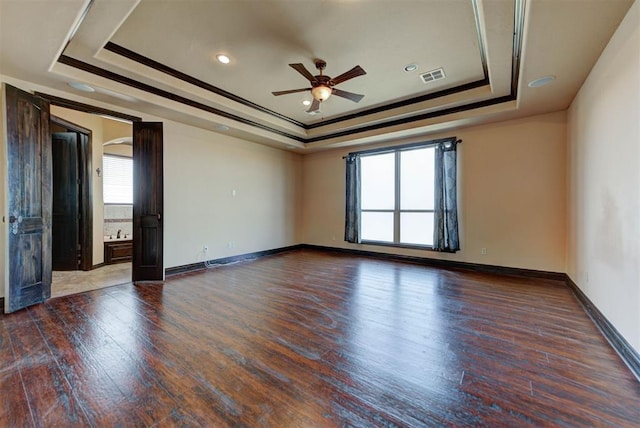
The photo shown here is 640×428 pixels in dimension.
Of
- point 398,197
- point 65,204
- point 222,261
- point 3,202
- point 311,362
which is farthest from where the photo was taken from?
point 398,197

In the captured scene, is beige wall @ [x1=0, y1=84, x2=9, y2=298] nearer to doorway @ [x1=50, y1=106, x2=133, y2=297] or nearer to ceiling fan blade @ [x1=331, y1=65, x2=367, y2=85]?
doorway @ [x1=50, y1=106, x2=133, y2=297]

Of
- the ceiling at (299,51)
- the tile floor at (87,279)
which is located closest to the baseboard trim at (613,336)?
the ceiling at (299,51)

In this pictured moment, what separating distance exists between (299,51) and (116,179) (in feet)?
19.8

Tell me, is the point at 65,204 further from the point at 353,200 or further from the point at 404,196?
the point at 404,196

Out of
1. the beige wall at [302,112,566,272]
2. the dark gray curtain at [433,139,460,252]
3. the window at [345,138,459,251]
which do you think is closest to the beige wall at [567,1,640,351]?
the beige wall at [302,112,566,272]

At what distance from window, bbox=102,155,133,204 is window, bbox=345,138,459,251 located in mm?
5638

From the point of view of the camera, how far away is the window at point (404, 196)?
5.18m

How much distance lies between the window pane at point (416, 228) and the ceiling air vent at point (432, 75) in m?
2.62

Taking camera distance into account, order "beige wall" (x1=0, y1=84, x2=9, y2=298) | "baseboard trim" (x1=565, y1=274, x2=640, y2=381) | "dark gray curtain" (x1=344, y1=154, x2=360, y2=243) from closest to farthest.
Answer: "baseboard trim" (x1=565, y1=274, x2=640, y2=381) < "beige wall" (x1=0, y1=84, x2=9, y2=298) < "dark gray curtain" (x1=344, y1=154, x2=360, y2=243)

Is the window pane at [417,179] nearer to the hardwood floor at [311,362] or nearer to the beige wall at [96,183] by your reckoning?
the hardwood floor at [311,362]

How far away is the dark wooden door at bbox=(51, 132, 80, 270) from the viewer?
16.4 feet

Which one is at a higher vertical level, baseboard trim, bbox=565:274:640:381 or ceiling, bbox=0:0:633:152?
ceiling, bbox=0:0:633:152

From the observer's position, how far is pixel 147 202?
171 inches

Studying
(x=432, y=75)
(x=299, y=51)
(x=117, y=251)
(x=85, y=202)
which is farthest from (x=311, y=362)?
(x=117, y=251)
